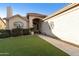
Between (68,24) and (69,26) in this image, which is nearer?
(69,26)

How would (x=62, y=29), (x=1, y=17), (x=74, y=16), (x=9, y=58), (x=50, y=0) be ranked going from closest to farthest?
(x=9, y=58), (x=50, y=0), (x=74, y=16), (x=62, y=29), (x=1, y=17)

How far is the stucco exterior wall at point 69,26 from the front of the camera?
11.4 metres

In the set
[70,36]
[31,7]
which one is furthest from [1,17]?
[70,36]

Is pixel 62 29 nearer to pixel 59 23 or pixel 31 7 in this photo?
pixel 59 23

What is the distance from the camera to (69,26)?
12.7 metres

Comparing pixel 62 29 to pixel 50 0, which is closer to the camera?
pixel 50 0

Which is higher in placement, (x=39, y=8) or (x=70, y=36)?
(x=39, y=8)

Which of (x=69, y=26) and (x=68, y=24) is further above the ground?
(x=68, y=24)

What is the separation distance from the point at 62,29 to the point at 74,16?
9.17 feet

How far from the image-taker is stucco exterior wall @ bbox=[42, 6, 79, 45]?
1142cm

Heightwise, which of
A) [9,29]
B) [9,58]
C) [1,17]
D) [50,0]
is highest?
[50,0]

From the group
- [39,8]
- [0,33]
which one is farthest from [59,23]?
[0,33]

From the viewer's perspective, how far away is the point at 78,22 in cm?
1112

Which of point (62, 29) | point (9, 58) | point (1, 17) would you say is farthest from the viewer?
point (1, 17)
